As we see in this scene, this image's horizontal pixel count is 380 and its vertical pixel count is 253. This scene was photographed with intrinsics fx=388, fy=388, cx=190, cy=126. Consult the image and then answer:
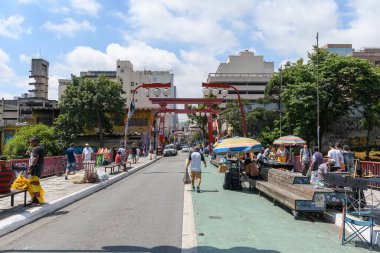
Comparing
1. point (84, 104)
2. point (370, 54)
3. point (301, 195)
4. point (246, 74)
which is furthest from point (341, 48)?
point (301, 195)

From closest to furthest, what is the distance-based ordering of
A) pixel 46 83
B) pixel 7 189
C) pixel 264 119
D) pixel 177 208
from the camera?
1. pixel 7 189
2. pixel 177 208
3. pixel 264 119
4. pixel 46 83

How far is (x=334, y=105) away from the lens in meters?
37.3

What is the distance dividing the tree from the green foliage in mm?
2260

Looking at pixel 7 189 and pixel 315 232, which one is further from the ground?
pixel 7 189

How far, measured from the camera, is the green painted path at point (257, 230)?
6.76 m

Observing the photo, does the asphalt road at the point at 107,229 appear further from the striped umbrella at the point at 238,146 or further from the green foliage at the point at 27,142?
the green foliage at the point at 27,142

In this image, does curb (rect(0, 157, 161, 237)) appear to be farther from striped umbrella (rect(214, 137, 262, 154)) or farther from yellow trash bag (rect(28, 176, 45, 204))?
striped umbrella (rect(214, 137, 262, 154))

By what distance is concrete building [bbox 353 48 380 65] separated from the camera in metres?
90.6

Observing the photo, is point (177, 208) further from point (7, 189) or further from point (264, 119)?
point (264, 119)

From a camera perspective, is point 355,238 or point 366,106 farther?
point 366,106

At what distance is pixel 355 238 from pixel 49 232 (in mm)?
6108

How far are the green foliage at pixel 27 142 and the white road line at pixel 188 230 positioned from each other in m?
38.9

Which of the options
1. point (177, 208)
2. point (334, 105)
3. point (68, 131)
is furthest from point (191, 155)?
point (68, 131)

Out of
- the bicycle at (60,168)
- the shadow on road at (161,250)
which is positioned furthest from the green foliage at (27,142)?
the shadow on road at (161,250)
